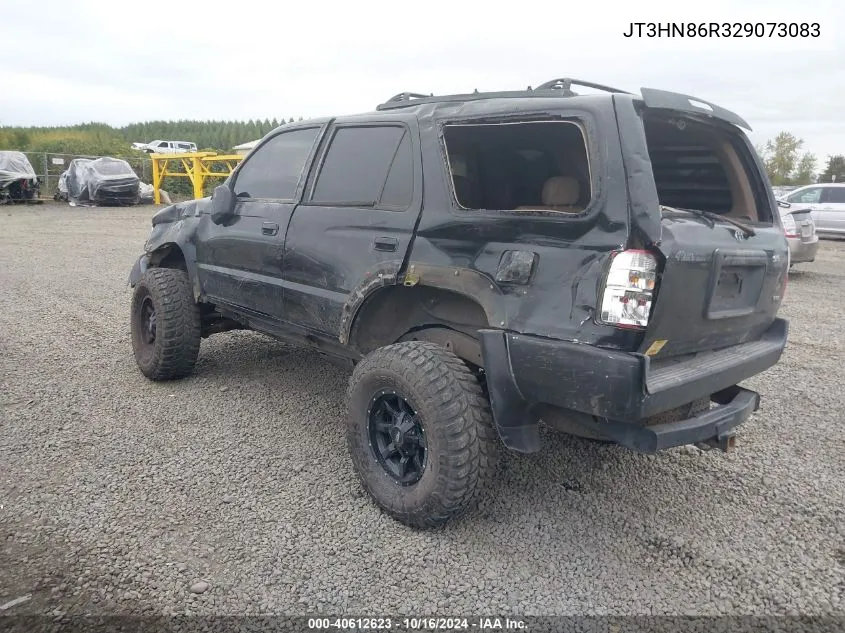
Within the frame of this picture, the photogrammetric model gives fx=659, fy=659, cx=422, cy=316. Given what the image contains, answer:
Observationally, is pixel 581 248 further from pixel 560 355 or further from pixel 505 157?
pixel 505 157

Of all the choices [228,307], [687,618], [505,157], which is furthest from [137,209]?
[687,618]

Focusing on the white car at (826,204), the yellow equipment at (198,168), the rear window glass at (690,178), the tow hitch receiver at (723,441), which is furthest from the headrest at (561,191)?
the white car at (826,204)

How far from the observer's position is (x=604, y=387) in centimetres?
243

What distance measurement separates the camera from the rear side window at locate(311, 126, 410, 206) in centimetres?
334

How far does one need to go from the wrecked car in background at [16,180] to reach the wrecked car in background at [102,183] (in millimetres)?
1229

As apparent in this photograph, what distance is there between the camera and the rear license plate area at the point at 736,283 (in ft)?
9.01

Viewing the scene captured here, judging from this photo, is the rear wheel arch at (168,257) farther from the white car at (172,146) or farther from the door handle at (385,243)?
the white car at (172,146)

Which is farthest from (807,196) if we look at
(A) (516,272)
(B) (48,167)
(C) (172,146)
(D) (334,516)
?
(C) (172,146)

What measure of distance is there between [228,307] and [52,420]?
1256 mm

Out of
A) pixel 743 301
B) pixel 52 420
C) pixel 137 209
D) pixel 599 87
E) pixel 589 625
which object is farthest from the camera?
pixel 137 209

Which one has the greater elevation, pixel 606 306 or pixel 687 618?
pixel 606 306

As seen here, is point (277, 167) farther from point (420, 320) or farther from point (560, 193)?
point (560, 193)

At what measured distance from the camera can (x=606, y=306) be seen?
2436 mm

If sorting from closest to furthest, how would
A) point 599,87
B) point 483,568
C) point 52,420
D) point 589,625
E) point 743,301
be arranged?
point 589,625 → point 483,568 → point 743,301 → point 599,87 → point 52,420
